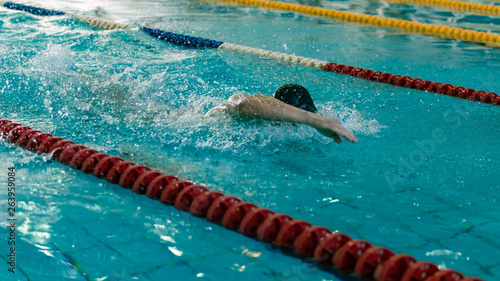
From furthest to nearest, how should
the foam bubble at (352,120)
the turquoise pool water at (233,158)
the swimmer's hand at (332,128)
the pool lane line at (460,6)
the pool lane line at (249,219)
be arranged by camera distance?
the pool lane line at (460,6), the foam bubble at (352,120), the swimmer's hand at (332,128), the turquoise pool water at (233,158), the pool lane line at (249,219)

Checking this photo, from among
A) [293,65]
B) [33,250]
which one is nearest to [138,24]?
[293,65]

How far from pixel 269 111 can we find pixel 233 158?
0.35 m

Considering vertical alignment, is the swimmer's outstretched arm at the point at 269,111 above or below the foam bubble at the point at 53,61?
below

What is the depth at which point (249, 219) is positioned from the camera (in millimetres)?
2189

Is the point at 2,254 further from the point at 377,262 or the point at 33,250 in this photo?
the point at 377,262

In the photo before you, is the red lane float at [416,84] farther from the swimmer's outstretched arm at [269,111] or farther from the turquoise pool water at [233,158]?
the swimmer's outstretched arm at [269,111]

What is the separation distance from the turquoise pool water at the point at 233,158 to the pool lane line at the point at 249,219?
0.20ft

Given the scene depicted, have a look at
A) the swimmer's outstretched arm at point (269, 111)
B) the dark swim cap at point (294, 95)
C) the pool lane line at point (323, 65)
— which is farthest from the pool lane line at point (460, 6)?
the swimmer's outstretched arm at point (269, 111)

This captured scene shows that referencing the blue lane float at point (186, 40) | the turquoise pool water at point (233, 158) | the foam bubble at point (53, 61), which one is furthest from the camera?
the blue lane float at point (186, 40)

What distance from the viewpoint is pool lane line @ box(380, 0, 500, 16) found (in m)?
8.59

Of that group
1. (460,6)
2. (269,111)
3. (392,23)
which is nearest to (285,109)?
(269,111)

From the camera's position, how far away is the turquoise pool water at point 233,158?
6.73 feet

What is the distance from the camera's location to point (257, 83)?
4707 mm

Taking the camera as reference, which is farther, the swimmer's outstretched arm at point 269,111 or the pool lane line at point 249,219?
the swimmer's outstretched arm at point 269,111
